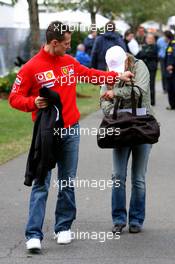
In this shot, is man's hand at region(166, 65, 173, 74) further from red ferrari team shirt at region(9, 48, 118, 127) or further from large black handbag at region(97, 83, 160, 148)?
red ferrari team shirt at region(9, 48, 118, 127)

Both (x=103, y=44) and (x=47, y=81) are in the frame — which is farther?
(x=103, y=44)

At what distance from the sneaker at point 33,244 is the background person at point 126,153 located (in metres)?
0.94

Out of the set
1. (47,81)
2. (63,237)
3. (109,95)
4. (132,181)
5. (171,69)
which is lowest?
(171,69)

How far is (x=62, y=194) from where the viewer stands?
7031 mm

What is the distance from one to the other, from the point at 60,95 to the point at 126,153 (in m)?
0.95

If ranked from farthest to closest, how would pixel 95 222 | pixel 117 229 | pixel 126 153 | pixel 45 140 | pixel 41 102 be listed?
pixel 95 222
pixel 117 229
pixel 126 153
pixel 45 140
pixel 41 102

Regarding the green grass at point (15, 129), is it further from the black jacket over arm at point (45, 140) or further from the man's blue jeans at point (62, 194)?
the black jacket over arm at point (45, 140)

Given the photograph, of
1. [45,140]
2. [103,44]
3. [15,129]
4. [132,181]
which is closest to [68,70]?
[45,140]

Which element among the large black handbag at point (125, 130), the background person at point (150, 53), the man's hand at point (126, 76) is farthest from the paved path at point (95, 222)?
the background person at point (150, 53)

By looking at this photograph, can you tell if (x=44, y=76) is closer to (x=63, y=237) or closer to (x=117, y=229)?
(x=63, y=237)

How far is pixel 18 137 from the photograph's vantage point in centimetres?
1450

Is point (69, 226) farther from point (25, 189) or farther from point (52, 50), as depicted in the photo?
point (25, 189)

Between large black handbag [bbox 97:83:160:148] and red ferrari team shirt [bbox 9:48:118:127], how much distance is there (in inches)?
12.6

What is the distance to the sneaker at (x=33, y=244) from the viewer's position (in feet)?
22.0
